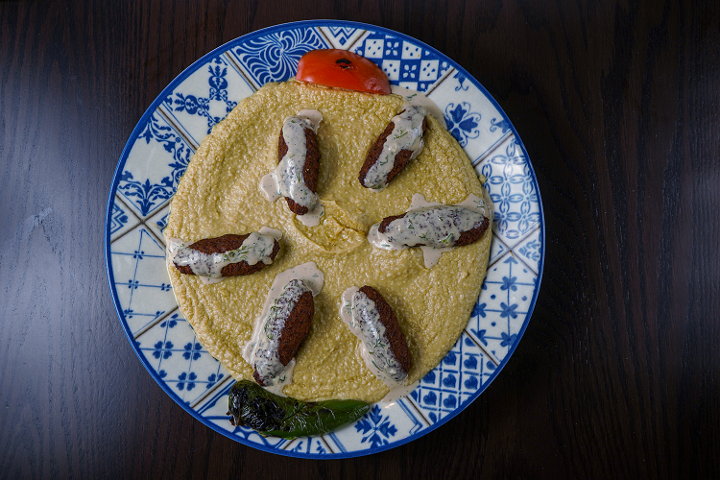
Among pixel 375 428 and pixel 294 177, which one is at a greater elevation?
pixel 294 177

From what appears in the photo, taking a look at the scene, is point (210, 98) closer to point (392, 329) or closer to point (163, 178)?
point (163, 178)

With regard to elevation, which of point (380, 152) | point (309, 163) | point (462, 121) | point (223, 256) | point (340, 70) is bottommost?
point (223, 256)

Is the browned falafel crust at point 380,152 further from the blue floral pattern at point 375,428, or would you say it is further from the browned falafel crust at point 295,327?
the blue floral pattern at point 375,428

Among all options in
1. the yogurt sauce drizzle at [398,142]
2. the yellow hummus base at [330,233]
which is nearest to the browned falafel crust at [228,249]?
the yellow hummus base at [330,233]

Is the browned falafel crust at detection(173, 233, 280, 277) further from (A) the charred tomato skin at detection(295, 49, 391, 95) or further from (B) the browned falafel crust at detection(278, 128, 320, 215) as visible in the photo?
(A) the charred tomato skin at detection(295, 49, 391, 95)

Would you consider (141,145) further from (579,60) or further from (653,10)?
(653,10)

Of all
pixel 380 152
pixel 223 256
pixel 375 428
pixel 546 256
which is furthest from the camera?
pixel 546 256

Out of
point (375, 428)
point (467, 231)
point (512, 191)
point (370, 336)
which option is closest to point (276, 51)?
point (467, 231)

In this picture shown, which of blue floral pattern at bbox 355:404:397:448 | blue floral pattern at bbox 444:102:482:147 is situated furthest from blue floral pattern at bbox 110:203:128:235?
blue floral pattern at bbox 444:102:482:147
